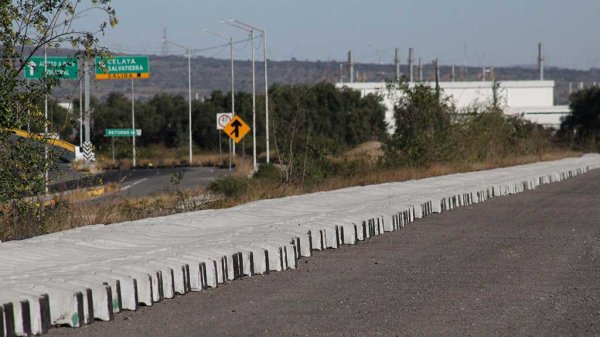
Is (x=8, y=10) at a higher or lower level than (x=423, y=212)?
higher

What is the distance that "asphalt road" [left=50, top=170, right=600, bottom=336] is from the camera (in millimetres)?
9578

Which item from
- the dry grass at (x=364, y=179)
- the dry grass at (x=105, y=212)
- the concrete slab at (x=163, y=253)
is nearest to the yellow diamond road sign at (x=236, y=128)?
the dry grass at (x=364, y=179)

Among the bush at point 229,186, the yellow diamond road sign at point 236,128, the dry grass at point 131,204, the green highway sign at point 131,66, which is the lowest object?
the bush at point 229,186

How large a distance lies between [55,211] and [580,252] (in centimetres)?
770

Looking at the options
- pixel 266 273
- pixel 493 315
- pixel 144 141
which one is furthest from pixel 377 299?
pixel 144 141

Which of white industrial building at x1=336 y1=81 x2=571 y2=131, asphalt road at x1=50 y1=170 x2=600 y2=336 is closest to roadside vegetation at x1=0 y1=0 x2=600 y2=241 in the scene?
asphalt road at x1=50 y1=170 x2=600 y2=336

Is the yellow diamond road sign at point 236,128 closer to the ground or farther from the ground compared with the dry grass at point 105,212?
farther from the ground

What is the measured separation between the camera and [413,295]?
11.5 meters

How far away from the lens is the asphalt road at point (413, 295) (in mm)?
9578

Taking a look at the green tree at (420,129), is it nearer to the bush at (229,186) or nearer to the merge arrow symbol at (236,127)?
the bush at (229,186)

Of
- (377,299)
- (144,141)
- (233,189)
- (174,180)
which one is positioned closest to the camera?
(377,299)

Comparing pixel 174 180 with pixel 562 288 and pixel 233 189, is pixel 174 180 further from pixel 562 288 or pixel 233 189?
pixel 562 288

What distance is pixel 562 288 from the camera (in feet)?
39.6

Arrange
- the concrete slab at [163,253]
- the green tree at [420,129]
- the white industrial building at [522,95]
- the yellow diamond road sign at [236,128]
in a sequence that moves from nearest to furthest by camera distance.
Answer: the concrete slab at [163,253]
the green tree at [420,129]
the yellow diamond road sign at [236,128]
the white industrial building at [522,95]
